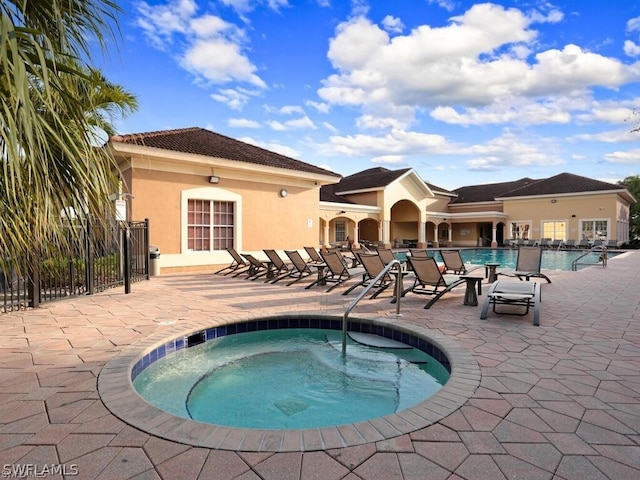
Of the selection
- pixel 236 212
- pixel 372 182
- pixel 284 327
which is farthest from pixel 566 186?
pixel 284 327

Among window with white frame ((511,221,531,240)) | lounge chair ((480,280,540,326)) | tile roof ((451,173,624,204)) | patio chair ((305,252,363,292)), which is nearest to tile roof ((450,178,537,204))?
tile roof ((451,173,624,204))

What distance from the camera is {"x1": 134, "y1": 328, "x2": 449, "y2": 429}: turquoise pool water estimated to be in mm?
3484

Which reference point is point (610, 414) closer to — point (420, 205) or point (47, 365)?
point (47, 365)

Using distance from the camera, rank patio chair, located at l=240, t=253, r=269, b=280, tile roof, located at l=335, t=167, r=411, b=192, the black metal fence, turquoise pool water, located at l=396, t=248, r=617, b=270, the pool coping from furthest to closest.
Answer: tile roof, located at l=335, t=167, r=411, b=192 < turquoise pool water, located at l=396, t=248, r=617, b=270 < patio chair, located at l=240, t=253, r=269, b=280 < the black metal fence < the pool coping

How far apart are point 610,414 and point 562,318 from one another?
3.71m

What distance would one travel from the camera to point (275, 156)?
16.7 metres

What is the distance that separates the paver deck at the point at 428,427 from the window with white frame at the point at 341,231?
80.8 ft

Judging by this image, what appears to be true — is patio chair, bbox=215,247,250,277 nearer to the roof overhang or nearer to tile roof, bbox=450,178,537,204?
the roof overhang

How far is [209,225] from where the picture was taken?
13.6 meters

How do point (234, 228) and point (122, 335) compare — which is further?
point (234, 228)

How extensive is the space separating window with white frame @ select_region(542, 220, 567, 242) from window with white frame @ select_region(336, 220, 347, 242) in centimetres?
1776

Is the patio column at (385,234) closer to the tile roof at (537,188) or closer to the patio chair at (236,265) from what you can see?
the tile roof at (537,188)

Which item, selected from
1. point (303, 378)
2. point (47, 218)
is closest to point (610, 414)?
point (303, 378)

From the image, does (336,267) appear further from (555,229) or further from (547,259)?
(555,229)
